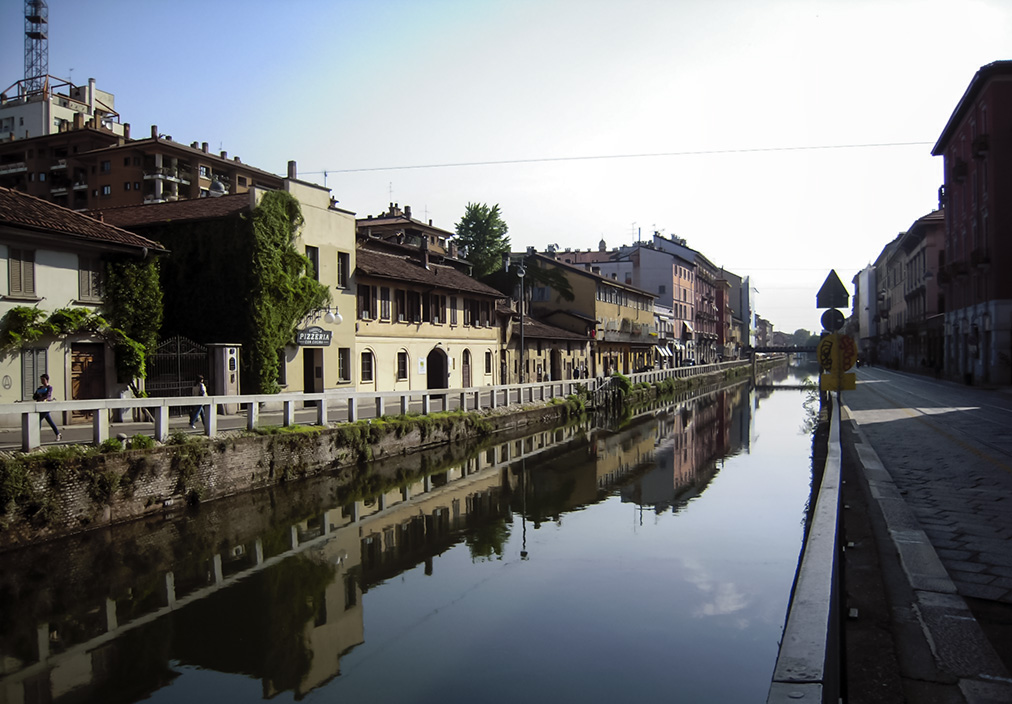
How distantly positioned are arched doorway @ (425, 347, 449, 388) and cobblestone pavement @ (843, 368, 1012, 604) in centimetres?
1764

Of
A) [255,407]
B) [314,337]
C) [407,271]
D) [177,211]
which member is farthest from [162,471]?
[407,271]

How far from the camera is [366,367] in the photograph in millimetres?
29641

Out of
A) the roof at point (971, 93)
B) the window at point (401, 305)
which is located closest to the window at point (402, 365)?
the window at point (401, 305)

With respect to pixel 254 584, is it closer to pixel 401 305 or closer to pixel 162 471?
pixel 162 471

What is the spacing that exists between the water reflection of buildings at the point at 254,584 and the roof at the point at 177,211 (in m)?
11.9

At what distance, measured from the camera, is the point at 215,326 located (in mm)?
23484

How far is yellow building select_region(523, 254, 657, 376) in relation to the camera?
51594 mm

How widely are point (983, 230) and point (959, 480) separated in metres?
42.4

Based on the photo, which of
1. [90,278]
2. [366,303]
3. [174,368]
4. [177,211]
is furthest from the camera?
[366,303]

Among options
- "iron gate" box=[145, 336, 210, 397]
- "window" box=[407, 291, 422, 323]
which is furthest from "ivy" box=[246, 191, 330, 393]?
"window" box=[407, 291, 422, 323]

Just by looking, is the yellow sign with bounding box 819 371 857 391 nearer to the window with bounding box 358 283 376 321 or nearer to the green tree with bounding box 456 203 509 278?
the window with bounding box 358 283 376 321

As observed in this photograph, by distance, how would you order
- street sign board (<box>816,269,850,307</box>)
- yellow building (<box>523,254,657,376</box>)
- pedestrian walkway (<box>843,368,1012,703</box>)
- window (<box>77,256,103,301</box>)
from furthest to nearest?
1. yellow building (<box>523,254,657,376</box>)
2. window (<box>77,256,103,301</box>)
3. street sign board (<box>816,269,850,307</box>)
4. pedestrian walkway (<box>843,368,1012,703</box>)

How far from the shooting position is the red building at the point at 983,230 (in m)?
42.0

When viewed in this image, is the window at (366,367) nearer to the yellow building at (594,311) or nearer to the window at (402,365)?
the window at (402,365)
